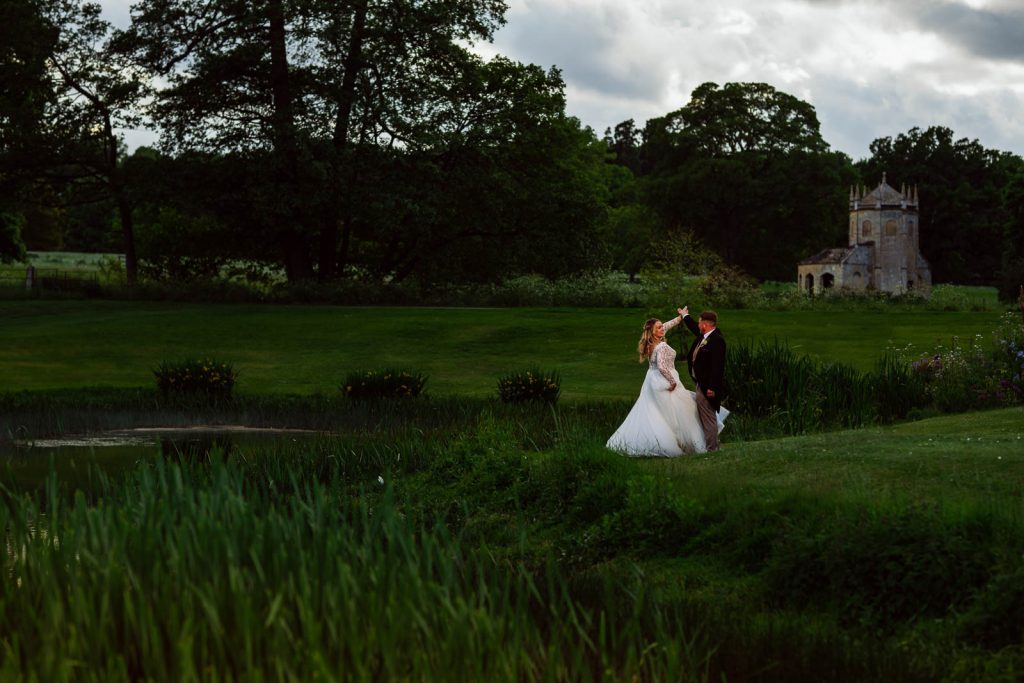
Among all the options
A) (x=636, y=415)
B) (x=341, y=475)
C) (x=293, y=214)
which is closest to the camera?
(x=341, y=475)

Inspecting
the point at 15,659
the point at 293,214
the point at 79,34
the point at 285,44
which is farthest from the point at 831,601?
the point at 79,34

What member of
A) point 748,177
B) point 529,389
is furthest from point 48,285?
point 748,177

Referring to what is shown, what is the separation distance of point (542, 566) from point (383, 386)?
12071 millimetres

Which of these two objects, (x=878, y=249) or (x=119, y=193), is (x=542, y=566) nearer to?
(x=119, y=193)

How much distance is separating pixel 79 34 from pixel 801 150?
4837 cm

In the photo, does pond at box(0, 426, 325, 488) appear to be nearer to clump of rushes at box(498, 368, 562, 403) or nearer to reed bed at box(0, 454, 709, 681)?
clump of rushes at box(498, 368, 562, 403)

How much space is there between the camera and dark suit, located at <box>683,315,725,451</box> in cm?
1338

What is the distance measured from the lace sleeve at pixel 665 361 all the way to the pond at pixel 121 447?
14.0 ft

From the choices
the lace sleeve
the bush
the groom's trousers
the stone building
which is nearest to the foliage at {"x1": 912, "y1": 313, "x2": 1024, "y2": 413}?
the bush

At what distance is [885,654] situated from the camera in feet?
22.6

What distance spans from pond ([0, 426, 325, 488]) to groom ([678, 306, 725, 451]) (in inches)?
182

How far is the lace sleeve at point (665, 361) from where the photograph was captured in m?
13.7

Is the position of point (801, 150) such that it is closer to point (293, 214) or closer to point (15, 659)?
point (293, 214)

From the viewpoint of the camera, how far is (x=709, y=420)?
45.2 ft
